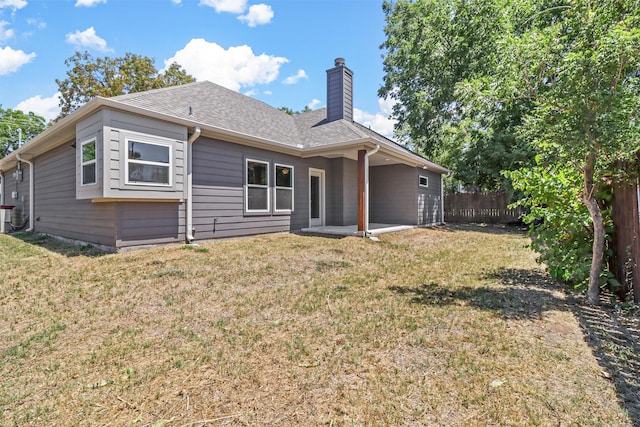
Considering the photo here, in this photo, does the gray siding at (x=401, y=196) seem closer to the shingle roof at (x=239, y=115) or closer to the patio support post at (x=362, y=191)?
the shingle roof at (x=239, y=115)

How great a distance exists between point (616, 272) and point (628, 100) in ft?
6.30

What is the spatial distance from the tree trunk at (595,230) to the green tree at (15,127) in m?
41.6

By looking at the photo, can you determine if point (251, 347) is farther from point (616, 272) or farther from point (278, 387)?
point (616, 272)

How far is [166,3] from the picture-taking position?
27.9ft

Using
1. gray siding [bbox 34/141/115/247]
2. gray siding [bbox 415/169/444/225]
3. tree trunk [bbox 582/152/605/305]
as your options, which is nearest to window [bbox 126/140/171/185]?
gray siding [bbox 34/141/115/247]

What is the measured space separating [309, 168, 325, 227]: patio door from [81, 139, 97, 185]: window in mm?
6033

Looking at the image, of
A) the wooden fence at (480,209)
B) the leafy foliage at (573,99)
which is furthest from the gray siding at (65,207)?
the wooden fence at (480,209)

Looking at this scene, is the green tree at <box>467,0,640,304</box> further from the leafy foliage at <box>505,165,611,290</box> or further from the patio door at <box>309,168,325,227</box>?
the patio door at <box>309,168,325,227</box>

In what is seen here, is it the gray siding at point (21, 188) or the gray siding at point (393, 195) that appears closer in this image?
the gray siding at point (21, 188)

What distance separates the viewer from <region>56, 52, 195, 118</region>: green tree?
19.5m

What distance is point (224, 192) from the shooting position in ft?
24.4

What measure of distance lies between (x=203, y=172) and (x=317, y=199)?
14.6 ft

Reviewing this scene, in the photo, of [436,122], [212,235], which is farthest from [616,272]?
[436,122]

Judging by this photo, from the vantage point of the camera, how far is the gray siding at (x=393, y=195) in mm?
11414
